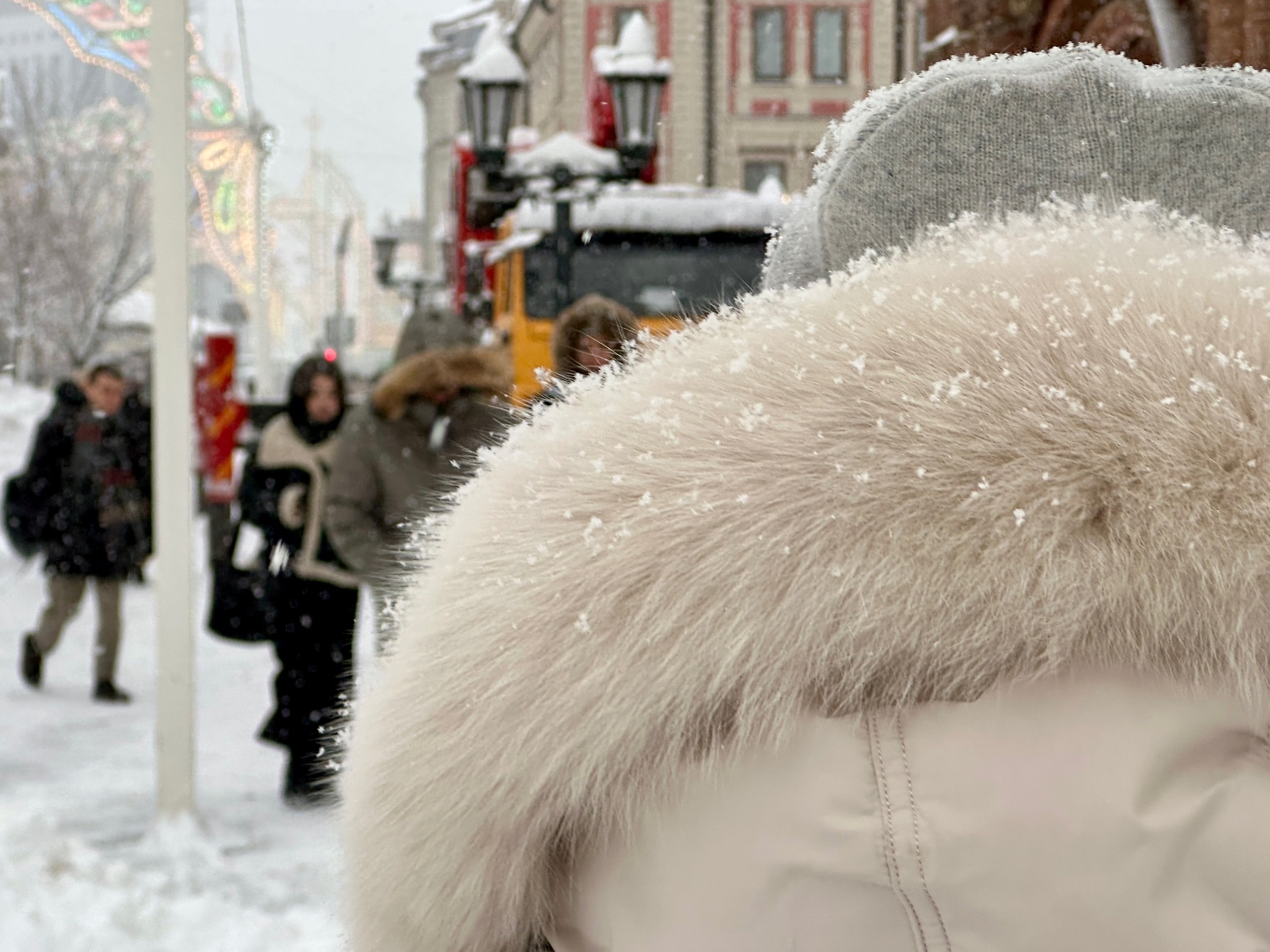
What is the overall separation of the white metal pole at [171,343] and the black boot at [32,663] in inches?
110

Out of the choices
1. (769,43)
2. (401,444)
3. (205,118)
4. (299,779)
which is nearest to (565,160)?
(769,43)

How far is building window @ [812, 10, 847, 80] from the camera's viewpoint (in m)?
4.60

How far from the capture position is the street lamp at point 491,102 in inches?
252

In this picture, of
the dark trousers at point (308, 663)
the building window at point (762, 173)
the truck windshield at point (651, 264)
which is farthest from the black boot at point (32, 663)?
the building window at point (762, 173)

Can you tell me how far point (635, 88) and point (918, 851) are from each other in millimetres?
5835

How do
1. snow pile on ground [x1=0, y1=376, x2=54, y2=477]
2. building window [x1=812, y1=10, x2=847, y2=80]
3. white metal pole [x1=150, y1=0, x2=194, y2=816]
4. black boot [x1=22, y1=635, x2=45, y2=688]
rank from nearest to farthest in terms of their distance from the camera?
1. white metal pole [x1=150, y1=0, x2=194, y2=816]
2. building window [x1=812, y1=10, x2=847, y2=80]
3. black boot [x1=22, y1=635, x2=45, y2=688]
4. snow pile on ground [x1=0, y1=376, x2=54, y2=477]

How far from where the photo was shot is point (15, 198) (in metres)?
11.7

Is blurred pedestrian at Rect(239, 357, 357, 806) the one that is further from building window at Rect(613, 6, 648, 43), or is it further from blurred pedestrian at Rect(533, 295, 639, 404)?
building window at Rect(613, 6, 648, 43)

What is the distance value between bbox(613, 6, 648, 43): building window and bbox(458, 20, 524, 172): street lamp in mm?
1265

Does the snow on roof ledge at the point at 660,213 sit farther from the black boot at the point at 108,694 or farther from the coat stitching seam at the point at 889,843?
the coat stitching seam at the point at 889,843

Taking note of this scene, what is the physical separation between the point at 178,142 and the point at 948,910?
390 centimetres

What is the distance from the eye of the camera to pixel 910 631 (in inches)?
30.6

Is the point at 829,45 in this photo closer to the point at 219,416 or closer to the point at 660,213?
the point at 660,213

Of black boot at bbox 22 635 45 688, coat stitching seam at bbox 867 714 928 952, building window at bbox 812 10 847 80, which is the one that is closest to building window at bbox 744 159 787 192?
building window at bbox 812 10 847 80
